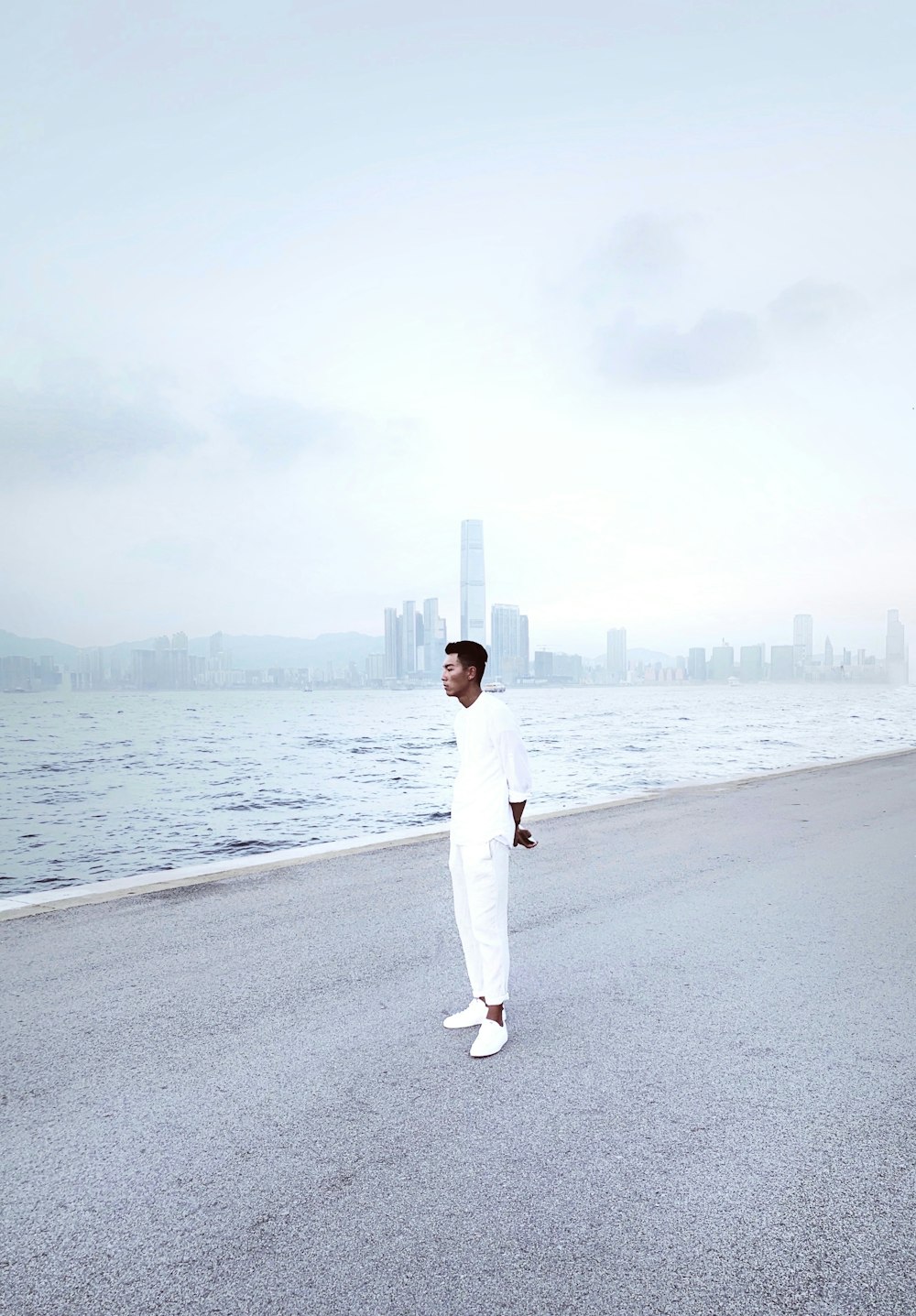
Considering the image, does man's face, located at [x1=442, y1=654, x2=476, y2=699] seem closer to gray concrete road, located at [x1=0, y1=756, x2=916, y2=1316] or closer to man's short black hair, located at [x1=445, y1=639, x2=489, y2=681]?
man's short black hair, located at [x1=445, y1=639, x2=489, y2=681]

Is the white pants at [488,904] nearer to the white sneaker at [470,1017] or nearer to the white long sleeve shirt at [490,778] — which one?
the white long sleeve shirt at [490,778]

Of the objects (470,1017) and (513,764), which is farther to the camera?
(470,1017)

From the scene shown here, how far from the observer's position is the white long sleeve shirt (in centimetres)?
427

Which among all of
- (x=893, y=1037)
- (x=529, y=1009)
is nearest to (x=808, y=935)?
(x=893, y=1037)

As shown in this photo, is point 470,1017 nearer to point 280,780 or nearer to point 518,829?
point 518,829

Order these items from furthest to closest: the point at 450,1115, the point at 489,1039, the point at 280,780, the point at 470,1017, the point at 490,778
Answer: the point at 280,780
the point at 470,1017
the point at 490,778
the point at 489,1039
the point at 450,1115

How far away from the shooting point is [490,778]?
14.1ft

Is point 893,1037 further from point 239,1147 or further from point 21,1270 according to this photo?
point 21,1270

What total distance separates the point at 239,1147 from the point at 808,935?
4.28m

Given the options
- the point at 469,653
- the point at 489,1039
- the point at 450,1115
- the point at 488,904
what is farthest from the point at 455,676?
the point at 450,1115

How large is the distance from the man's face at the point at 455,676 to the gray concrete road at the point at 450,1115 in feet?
5.40

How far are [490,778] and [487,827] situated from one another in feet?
0.73

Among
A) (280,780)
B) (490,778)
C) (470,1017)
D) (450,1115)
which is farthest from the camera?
(280,780)

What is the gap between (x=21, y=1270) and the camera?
2646mm
